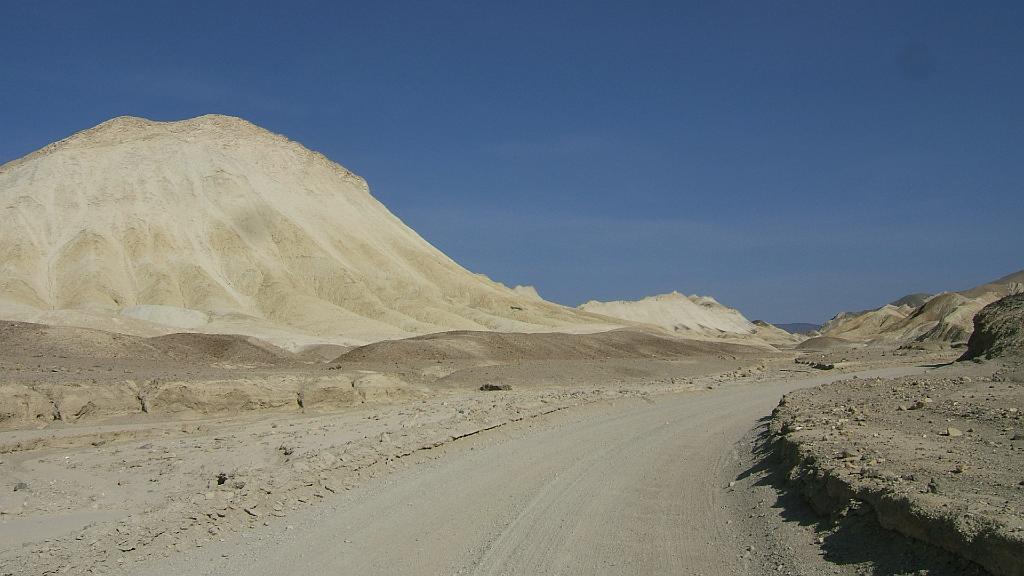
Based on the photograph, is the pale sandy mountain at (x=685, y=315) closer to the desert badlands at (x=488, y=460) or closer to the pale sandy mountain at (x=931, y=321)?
the pale sandy mountain at (x=931, y=321)

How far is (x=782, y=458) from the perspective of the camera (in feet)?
36.4

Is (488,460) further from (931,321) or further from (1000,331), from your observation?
(931,321)

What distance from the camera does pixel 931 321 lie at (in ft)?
289

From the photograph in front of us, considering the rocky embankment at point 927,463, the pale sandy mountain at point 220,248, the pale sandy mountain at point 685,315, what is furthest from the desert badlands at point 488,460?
the pale sandy mountain at point 685,315

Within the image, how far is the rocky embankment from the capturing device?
5.83 metres

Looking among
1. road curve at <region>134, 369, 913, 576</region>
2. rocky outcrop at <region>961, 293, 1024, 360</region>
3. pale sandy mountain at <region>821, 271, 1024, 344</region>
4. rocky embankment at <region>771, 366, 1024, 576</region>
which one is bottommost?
road curve at <region>134, 369, 913, 576</region>

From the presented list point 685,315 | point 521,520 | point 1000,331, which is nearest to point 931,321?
point 685,315

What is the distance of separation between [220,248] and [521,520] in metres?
65.1

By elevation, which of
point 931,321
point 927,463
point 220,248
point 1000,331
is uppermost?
point 220,248

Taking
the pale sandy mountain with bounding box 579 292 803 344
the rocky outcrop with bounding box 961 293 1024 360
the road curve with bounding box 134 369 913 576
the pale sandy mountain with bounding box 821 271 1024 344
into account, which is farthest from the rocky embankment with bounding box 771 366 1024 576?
the pale sandy mountain with bounding box 579 292 803 344

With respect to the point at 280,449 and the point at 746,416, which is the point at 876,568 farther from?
the point at 746,416

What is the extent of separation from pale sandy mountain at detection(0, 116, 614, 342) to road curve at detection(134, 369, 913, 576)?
35407mm

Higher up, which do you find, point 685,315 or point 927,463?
point 685,315

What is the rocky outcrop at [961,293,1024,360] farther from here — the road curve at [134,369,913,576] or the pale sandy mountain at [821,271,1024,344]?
the pale sandy mountain at [821,271,1024,344]
